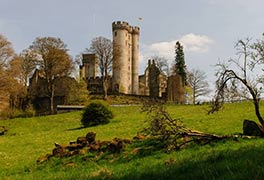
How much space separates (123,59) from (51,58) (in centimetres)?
4053

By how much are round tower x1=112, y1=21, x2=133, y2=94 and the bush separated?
6754cm

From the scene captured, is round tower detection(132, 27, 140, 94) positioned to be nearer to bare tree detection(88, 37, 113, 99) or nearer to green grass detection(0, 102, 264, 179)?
bare tree detection(88, 37, 113, 99)

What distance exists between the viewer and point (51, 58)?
76188 millimetres

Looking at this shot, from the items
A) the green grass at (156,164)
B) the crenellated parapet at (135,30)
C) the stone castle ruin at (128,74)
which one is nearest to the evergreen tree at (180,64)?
the stone castle ruin at (128,74)

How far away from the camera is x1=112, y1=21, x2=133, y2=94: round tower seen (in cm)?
11038

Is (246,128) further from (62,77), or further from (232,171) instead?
(62,77)

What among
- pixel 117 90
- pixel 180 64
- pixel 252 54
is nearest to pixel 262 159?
pixel 252 54

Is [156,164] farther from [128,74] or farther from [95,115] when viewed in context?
[128,74]

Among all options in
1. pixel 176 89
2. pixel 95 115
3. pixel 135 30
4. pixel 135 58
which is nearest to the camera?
pixel 95 115

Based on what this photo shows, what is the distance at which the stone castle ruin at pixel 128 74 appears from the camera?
91.8m

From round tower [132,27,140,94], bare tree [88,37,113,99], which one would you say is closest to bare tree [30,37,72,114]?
bare tree [88,37,113,99]

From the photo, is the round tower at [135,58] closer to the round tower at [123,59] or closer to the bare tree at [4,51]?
the round tower at [123,59]

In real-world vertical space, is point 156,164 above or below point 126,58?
below

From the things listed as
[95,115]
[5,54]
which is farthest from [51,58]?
[95,115]
